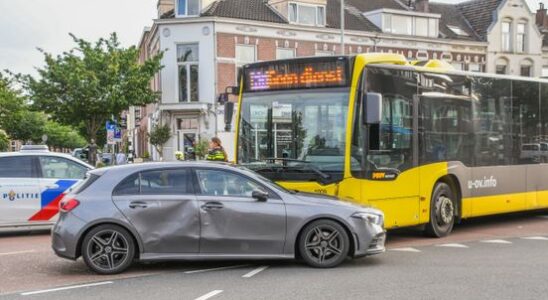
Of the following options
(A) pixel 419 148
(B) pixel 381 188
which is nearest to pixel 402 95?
(A) pixel 419 148

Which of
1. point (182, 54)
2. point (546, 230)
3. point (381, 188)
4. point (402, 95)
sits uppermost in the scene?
point (182, 54)

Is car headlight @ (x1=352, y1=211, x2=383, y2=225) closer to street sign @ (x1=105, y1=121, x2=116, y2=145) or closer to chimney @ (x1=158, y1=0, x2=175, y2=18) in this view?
street sign @ (x1=105, y1=121, x2=116, y2=145)

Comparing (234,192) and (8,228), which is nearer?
(234,192)

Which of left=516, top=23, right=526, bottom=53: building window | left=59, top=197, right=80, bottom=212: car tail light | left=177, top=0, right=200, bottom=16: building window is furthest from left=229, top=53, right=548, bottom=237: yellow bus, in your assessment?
left=516, top=23, right=526, bottom=53: building window

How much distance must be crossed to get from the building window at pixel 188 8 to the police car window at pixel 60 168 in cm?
2287

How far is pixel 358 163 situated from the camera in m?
9.57

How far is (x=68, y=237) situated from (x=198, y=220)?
1.56 meters

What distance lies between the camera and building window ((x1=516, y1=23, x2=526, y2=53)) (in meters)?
44.2

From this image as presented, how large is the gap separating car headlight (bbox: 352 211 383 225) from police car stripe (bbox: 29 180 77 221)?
6.17 m

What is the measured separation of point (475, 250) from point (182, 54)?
86.4 feet

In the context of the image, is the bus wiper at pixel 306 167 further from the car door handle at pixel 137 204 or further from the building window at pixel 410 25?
the building window at pixel 410 25

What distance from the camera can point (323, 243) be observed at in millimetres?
8391

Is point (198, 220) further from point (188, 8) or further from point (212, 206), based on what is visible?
point (188, 8)

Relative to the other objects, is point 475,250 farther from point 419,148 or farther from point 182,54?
point 182,54
